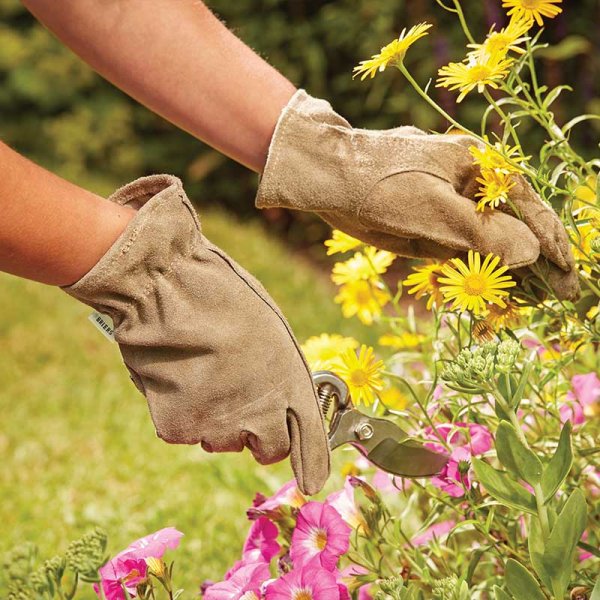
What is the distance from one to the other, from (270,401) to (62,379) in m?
2.04

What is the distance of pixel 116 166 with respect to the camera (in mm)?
4961

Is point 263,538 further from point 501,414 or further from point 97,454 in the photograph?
point 97,454

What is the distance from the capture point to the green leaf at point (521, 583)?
0.90m

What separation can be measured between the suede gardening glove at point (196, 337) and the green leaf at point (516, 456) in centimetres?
25

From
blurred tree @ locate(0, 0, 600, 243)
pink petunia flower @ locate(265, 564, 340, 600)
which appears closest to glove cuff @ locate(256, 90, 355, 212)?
pink petunia flower @ locate(265, 564, 340, 600)

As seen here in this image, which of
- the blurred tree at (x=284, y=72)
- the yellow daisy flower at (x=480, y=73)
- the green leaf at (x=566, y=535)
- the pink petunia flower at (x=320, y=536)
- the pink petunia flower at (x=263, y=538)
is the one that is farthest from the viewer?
the blurred tree at (x=284, y=72)

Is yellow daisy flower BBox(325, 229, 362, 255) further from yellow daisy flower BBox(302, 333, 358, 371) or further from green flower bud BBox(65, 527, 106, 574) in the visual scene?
green flower bud BBox(65, 527, 106, 574)

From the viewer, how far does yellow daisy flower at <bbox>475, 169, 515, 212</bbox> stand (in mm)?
1049

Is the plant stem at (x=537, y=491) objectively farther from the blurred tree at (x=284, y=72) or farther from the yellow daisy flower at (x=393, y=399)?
the blurred tree at (x=284, y=72)

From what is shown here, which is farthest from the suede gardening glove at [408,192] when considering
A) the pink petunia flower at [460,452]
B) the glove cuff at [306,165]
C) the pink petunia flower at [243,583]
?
the pink petunia flower at [243,583]

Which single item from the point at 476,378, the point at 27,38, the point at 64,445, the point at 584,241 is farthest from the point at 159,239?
the point at 27,38

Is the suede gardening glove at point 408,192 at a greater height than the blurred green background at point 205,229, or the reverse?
the suede gardening glove at point 408,192

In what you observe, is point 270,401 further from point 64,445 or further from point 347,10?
point 347,10

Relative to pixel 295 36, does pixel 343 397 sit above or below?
above
